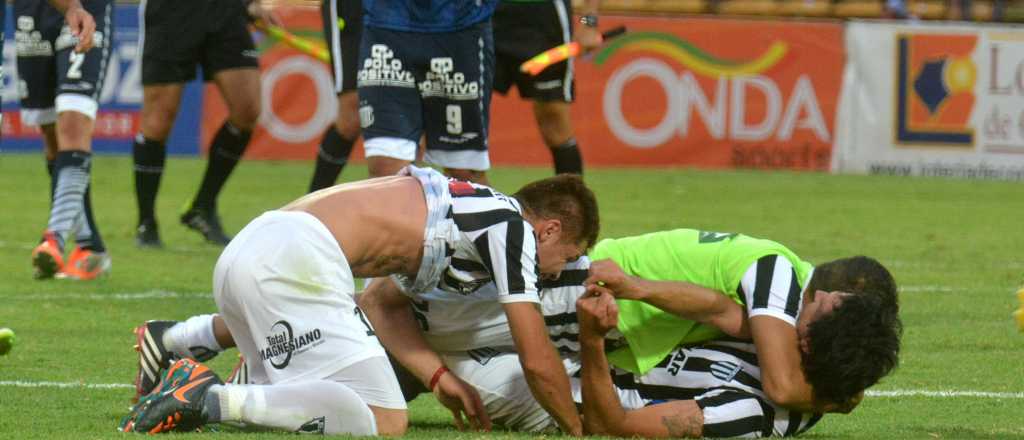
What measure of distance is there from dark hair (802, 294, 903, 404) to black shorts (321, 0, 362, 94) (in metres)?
4.55

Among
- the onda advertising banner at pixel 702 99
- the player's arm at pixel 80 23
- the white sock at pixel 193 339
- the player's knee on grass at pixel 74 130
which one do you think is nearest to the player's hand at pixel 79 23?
the player's arm at pixel 80 23

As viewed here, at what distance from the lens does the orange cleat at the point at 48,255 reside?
8.02 m

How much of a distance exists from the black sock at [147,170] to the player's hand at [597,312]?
5443mm

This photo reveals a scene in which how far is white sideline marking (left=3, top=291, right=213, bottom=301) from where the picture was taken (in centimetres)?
775

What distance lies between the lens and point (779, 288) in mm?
4855

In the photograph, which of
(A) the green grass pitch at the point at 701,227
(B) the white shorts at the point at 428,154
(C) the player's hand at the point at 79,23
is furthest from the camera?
(B) the white shorts at the point at 428,154

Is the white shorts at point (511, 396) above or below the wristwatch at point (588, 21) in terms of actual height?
below

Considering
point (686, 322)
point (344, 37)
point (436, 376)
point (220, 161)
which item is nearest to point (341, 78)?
point (344, 37)

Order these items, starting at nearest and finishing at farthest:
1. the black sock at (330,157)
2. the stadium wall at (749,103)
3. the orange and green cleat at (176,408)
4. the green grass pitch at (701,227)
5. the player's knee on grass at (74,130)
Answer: the orange and green cleat at (176,408)
the green grass pitch at (701,227)
the player's knee on grass at (74,130)
the black sock at (330,157)
the stadium wall at (749,103)

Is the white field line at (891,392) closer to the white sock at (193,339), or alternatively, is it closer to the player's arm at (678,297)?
the white sock at (193,339)

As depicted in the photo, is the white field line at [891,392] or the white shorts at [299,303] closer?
the white shorts at [299,303]

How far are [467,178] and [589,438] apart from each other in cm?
325

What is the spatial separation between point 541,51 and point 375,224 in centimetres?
493

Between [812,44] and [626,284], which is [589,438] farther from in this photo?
[812,44]
